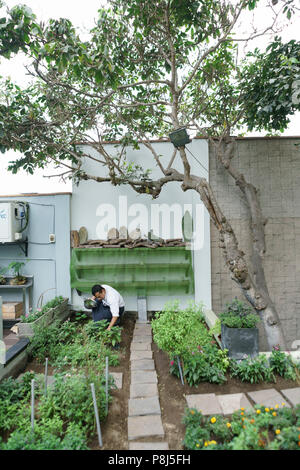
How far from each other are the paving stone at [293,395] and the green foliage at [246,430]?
0.23 metres

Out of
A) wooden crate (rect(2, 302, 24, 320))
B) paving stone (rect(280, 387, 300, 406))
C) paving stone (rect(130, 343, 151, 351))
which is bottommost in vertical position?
paving stone (rect(130, 343, 151, 351))

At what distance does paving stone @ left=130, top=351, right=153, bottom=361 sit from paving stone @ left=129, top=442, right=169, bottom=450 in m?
1.49

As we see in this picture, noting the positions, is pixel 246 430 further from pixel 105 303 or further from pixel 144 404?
pixel 105 303

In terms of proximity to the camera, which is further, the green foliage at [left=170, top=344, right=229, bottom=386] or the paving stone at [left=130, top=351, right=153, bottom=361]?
the paving stone at [left=130, top=351, right=153, bottom=361]

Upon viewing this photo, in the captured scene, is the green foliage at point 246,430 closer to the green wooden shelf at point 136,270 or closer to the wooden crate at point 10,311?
the green wooden shelf at point 136,270

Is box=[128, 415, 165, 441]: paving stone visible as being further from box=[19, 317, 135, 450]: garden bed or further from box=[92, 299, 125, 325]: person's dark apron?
box=[92, 299, 125, 325]: person's dark apron

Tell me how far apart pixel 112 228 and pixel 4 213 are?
6.89ft

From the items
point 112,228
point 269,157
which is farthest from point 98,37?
point 269,157

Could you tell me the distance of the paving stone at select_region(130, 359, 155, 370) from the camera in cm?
349

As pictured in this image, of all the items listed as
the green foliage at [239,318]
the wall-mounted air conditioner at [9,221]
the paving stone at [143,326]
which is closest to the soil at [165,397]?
the green foliage at [239,318]

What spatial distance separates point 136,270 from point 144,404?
8.93 ft

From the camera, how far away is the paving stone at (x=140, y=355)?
3760mm

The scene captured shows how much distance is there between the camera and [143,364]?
141 inches

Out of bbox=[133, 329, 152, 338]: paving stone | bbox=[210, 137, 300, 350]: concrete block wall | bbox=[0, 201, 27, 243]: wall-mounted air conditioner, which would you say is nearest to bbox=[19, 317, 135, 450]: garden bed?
Answer: bbox=[133, 329, 152, 338]: paving stone
